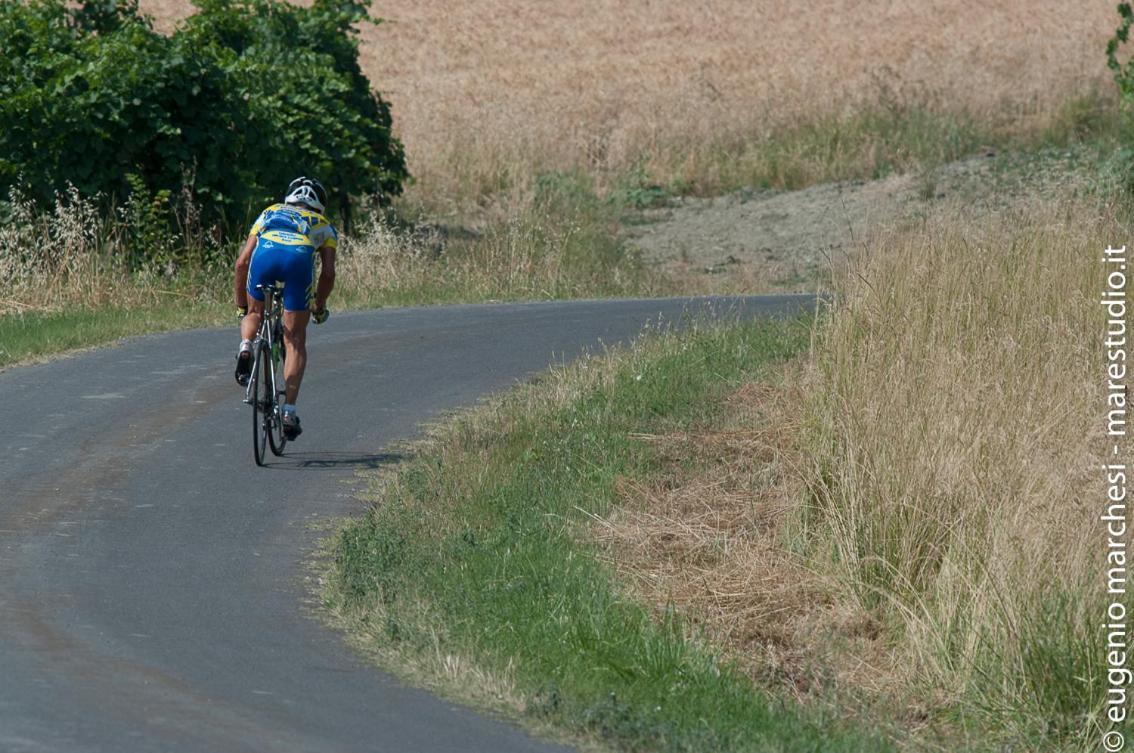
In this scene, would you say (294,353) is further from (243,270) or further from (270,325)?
(243,270)

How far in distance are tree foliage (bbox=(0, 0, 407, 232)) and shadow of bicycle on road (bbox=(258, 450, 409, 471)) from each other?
30.2 ft

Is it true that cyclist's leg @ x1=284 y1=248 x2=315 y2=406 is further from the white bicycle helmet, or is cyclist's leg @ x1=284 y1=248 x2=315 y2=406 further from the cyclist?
the white bicycle helmet

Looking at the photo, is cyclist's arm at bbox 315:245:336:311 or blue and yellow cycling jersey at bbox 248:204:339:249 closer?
blue and yellow cycling jersey at bbox 248:204:339:249

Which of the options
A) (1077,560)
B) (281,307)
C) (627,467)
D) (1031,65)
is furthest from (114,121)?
(1031,65)

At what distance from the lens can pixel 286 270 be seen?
1210 centimetres

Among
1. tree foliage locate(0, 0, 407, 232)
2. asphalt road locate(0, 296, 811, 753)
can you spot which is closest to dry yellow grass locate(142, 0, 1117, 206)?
tree foliage locate(0, 0, 407, 232)

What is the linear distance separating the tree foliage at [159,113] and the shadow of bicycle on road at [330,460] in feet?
30.2

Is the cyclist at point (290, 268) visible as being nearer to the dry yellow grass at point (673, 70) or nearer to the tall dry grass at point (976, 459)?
the tall dry grass at point (976, 459)

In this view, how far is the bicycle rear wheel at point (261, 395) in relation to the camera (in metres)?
12.0

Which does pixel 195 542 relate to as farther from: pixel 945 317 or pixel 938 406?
pixel 945 317

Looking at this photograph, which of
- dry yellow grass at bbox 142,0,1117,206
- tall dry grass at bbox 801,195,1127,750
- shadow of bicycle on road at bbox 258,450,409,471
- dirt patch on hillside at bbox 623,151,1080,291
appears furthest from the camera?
dry yellow grass at bbox 142,0,1117,206

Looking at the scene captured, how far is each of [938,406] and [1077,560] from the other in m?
2.03

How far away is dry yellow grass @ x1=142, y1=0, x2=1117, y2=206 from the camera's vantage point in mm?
35438

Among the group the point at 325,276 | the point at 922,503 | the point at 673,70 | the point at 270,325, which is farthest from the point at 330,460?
the point at 673,70
